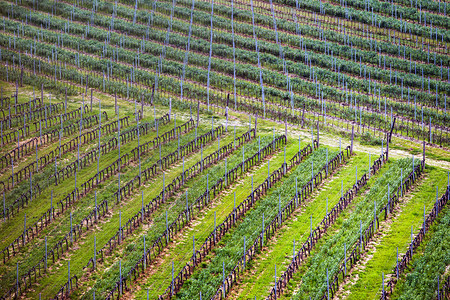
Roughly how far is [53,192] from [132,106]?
17209mm

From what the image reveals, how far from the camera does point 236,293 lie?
3161cm

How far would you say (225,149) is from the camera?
47781 millimetres

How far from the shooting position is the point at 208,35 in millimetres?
73688

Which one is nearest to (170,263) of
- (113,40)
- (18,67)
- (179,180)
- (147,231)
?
(147,231)

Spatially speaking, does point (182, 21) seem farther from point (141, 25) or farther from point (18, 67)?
point (18, 67)

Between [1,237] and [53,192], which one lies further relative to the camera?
[53,192]

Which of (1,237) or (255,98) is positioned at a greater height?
(255,98)

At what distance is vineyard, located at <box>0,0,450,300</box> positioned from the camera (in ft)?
109

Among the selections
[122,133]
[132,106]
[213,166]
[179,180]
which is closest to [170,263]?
[179,180]

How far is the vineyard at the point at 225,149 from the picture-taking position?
3328 centimetres

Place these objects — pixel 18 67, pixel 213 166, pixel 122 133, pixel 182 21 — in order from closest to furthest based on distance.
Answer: pixel 213 166
pixel 122 133
pixel 18 67
pixel 182 21

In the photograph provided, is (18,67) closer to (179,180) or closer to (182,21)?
(182,21)

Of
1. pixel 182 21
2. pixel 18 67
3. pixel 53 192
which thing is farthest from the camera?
pixel 182 21

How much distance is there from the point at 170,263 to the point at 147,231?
3.56 metres
